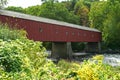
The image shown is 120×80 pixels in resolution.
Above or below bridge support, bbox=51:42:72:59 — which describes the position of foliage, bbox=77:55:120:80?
above

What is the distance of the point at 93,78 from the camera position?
4941 mm

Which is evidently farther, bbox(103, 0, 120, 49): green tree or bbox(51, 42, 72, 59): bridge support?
bbox(103, 0, 120, 49): green tree

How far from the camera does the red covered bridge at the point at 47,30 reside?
2442 centimetres

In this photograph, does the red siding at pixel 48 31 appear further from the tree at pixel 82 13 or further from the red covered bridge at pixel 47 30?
the tree at pixel 82 13

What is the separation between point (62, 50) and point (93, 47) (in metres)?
13.2

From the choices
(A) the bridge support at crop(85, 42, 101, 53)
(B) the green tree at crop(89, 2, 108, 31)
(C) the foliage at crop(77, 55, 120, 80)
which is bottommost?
(A) the bridge support at crop(85, 42, 101, 53)

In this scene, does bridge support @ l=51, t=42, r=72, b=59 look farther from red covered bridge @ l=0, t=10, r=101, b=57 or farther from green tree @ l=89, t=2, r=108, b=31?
green tree @ l=89, t=2, r=108, b=31

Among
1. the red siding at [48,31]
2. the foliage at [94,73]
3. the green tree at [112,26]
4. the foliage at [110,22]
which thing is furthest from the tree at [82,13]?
the foliage at [94,73]

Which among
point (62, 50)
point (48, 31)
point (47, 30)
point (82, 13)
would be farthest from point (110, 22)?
point (82, 13)

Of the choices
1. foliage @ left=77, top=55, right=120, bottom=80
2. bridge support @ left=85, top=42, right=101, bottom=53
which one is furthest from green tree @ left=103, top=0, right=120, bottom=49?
foliage @ left=77, top=55, right=120, bottom=80

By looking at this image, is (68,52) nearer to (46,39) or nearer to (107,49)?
(46,39)

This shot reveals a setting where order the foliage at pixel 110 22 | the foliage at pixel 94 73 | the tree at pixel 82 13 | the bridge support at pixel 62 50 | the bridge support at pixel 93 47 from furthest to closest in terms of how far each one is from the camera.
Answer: the tree at pixel 82 13
the bridge support at pixel 93 47
the foliage at pixel 110 22
the bridge support at pixel 62 50
the foliage at pixel 94 73

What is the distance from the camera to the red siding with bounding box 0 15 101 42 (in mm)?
24691

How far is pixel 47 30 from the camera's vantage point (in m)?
30.4
